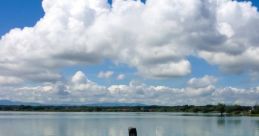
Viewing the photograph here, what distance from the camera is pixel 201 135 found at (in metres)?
61.4

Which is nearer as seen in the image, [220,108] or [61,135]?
[61,135]

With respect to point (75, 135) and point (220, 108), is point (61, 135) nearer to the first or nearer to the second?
point (75, 135)

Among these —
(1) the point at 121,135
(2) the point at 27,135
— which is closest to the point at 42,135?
(2) the point at 27,135

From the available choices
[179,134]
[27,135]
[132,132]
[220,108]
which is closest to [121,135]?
[179,134]

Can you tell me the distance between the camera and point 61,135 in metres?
61.2

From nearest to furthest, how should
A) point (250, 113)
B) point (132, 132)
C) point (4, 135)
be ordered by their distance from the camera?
point (132, 132)
point (4, 135)
point (250, 113)

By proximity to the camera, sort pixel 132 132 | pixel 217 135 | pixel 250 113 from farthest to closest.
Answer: pixel 250 113 < pixel 217 135 < pixel 132 132

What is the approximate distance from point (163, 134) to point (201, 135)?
5217mm

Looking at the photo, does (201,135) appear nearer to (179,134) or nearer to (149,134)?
(179,134)

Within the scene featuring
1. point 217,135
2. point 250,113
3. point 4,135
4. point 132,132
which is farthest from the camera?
point 250,113

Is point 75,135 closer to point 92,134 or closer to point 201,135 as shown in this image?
point 92,134

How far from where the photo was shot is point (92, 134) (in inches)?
2425

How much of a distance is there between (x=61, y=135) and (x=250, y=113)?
494 feet

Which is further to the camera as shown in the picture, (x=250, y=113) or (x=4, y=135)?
(x=250, y=113)
